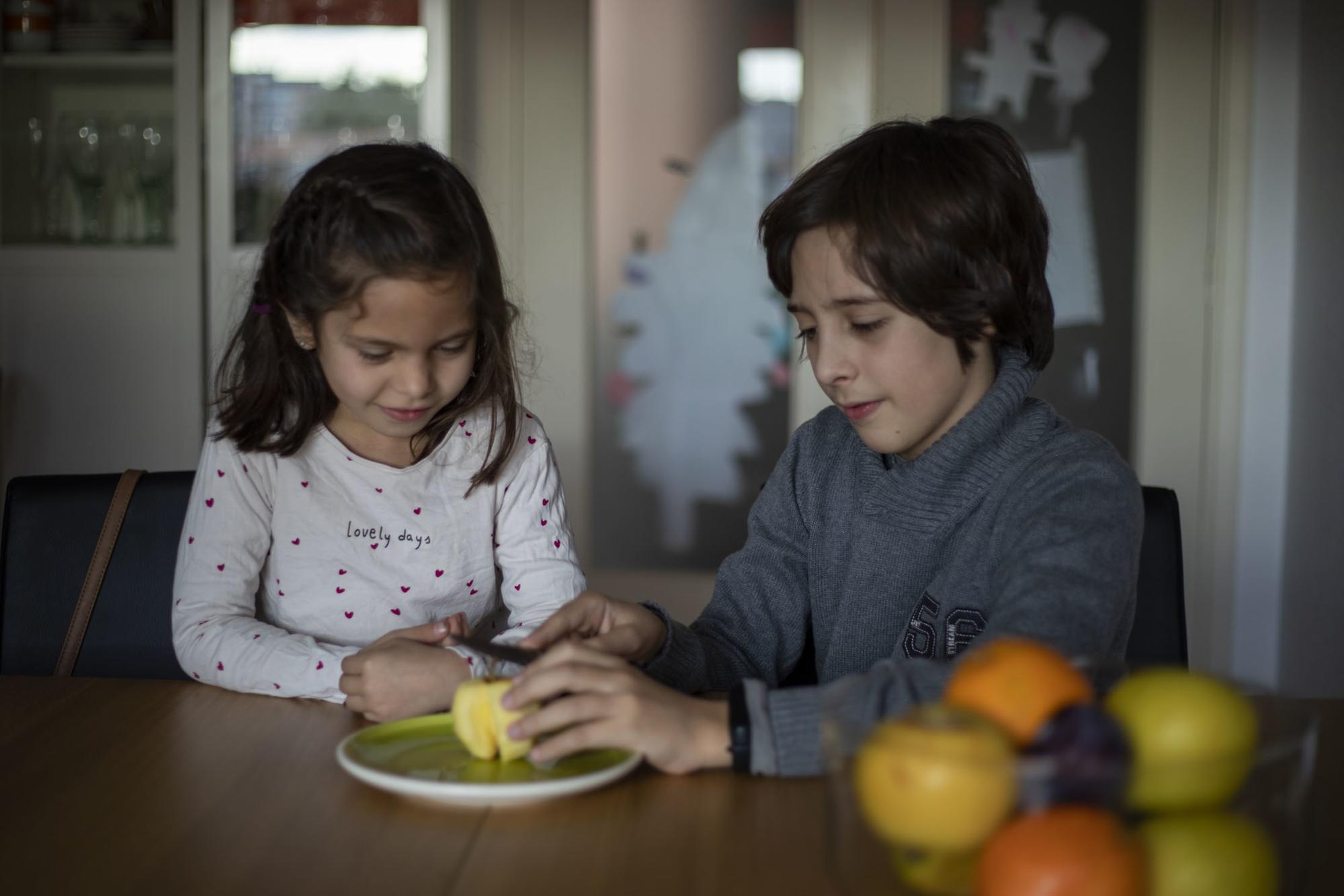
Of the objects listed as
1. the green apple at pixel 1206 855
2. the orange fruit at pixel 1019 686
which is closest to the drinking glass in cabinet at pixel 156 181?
the orange fruit at pixel 1019 686

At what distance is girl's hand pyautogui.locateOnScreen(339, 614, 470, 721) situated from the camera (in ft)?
3.38

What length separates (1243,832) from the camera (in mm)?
566

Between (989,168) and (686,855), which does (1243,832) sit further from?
(989,168)

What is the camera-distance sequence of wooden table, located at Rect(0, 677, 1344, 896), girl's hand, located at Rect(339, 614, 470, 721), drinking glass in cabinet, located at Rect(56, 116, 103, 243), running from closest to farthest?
wooden table, located at Rect(0, 677, 1344, 896)
girl's hand, located at Rect(339, 614, 470, 721)
drinking glass in cabinet, located at Rect(56, 116, 103, 243)

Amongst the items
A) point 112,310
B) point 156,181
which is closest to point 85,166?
point 156,181

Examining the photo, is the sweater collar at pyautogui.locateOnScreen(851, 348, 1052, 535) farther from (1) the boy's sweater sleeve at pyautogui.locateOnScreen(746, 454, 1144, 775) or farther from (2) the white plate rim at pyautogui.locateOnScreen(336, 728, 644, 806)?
(2) the white plate rim at pyautogui.locateOnScreen(336, 728, 644, 806)

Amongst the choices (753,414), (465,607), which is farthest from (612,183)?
(465,607)

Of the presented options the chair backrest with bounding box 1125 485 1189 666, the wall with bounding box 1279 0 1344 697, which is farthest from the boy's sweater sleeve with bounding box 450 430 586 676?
the wall with bounding box 1279 0 1344 697

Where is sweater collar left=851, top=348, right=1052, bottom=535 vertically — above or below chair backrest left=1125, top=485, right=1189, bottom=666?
above

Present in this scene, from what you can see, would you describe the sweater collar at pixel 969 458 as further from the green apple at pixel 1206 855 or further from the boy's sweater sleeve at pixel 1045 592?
the green apple at pixel 1206 855

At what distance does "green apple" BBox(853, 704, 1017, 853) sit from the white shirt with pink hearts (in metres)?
0.75

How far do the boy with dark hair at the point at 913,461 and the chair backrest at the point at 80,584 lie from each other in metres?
0.52

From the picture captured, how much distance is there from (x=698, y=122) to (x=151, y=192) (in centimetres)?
138

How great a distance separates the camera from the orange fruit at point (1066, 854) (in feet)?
1.72
